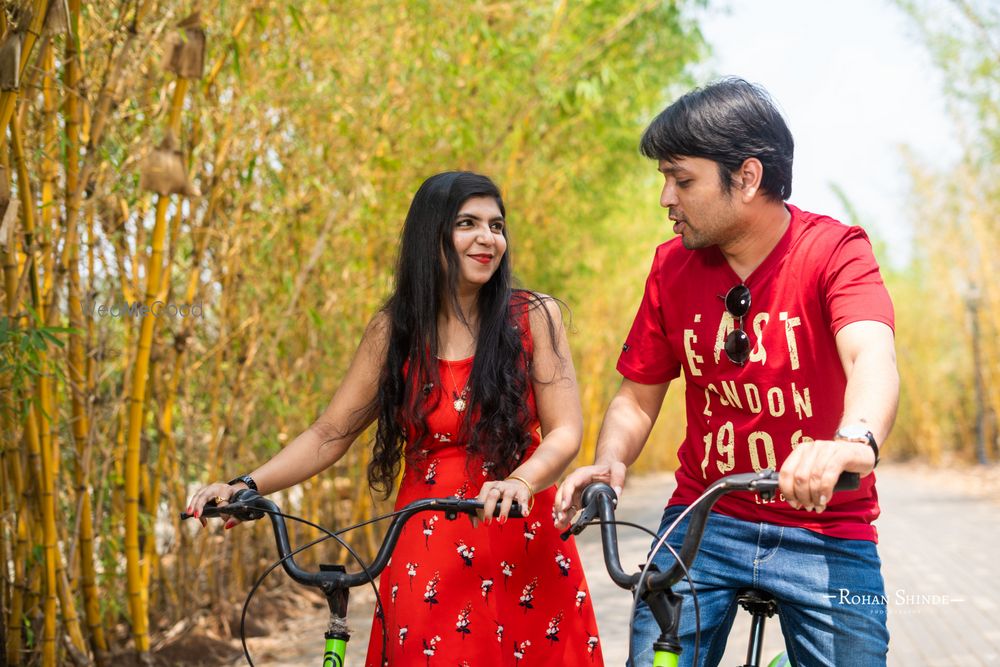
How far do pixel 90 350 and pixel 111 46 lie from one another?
1043 millimetres

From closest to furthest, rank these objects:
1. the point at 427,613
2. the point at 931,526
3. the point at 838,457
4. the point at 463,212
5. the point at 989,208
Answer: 1. the point at 838,457
2. the point at 427,613
3. the point at 463,212
4. the point at 931,526
5. the point at 989,208

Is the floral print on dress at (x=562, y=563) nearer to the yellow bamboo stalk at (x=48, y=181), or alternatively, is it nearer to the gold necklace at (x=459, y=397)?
the gold necklace at (x=459, y=397)

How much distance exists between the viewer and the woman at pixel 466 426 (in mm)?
2395

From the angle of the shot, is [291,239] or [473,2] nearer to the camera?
[291,239]

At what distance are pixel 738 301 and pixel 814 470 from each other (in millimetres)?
593

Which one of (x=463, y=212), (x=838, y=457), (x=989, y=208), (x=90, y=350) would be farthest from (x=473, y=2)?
(x=989, y=208)

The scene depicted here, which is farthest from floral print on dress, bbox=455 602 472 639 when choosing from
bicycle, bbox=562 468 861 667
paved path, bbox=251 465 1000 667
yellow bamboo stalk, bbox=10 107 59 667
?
paved path, bbox=251 465 1000 667

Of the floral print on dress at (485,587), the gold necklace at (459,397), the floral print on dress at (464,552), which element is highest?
the gold necklace at (459,397)

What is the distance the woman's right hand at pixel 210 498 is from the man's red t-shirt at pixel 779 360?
85 centimetres

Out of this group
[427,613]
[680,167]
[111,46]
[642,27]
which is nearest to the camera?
[680,167]

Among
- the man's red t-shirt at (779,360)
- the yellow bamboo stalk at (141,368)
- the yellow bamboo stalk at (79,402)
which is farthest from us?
the yellow bamboo stalk at (141,368)

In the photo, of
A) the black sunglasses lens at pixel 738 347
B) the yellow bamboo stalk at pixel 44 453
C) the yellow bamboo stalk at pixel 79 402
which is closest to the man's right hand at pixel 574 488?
the black sunglasses lens at pixel 738 347

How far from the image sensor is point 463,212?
254cm

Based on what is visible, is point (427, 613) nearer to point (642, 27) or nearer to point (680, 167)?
point (680, 167)
